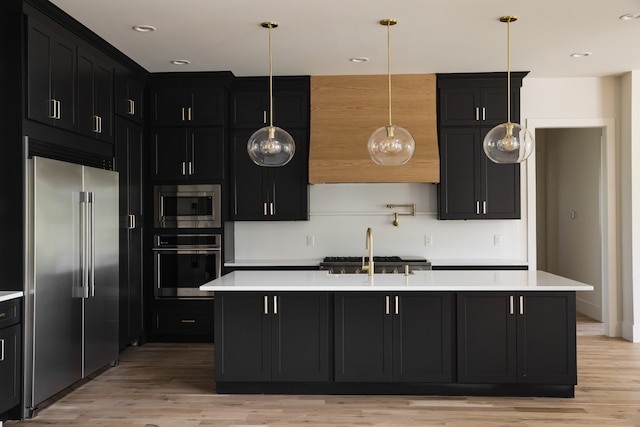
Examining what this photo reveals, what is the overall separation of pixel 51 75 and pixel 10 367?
1.89m

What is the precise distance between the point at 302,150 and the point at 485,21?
7.67 feet

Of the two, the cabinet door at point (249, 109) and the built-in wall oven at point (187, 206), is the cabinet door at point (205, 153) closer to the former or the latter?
the built-in wall oven at point (187, 206)

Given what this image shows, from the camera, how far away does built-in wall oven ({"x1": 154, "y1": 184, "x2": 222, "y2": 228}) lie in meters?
5.95

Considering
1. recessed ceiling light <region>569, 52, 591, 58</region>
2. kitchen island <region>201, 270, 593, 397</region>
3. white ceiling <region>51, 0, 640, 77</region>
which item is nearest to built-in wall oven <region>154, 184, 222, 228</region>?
white ceiling <region>51, 0, 640, 77</region>

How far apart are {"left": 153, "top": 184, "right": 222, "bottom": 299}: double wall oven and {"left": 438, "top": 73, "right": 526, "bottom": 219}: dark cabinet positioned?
7.58ft

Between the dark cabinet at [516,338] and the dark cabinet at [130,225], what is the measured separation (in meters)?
3.00

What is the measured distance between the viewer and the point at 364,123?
602 centimetres

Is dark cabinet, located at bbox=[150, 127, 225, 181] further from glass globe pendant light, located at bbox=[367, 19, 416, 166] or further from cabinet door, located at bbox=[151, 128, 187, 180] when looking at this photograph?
glass globe pendant light, located at bbox=[367, 19, 416, 166]

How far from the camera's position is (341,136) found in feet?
19.7

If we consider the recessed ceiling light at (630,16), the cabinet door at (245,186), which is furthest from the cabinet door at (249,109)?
the recessed ceiling light at (630,16)

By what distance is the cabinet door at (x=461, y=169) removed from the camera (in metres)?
6.05

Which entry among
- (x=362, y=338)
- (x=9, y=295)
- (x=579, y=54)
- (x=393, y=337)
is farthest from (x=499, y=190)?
(x=9, y=295)

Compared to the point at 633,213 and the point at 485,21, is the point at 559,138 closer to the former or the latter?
the point at 633,213

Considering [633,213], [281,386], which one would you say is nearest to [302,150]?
[281,386]
